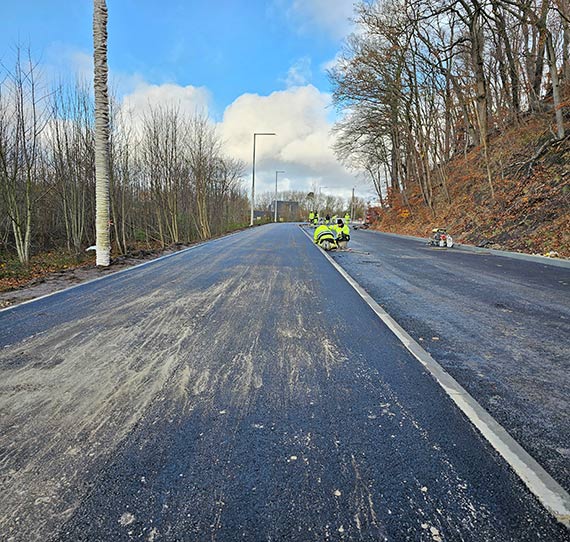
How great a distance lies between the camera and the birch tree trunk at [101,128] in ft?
30.6

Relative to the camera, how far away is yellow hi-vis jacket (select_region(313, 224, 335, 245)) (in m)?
14.5

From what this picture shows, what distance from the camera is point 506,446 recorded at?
201cm

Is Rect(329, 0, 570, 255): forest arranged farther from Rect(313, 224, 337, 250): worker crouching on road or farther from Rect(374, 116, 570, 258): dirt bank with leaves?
Rect(313, 224, 337, 250): worker crouching on road

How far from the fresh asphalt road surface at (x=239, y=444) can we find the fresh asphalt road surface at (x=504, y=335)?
1.16ft

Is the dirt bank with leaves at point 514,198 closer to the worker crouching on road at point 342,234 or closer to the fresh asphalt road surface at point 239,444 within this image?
the worker crouching on road at point 342,234

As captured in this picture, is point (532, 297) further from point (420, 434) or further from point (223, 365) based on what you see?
point (223, 365)

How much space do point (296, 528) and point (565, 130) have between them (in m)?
21.2

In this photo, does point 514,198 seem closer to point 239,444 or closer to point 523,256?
point 523,256

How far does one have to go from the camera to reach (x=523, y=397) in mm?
2617

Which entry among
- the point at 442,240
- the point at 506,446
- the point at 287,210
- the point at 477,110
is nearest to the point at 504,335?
the point at 506,446

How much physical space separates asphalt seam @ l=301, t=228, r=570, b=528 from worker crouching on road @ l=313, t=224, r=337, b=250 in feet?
36.7

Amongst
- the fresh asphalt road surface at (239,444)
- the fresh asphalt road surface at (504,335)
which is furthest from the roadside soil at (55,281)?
the fresh asphalt road surface at (504,335)

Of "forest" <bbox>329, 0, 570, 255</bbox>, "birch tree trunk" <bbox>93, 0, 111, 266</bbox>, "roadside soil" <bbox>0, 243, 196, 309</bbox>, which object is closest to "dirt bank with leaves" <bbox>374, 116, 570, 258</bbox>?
"forest" <bbox>329, 0, 570, 255</bbox>

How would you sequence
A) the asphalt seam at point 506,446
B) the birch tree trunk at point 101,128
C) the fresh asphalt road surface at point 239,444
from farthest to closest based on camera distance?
the birch tree trunk at point 101,128, the asphalt seam at point 506,446, the fresh asphalt road surface at point 239,444
